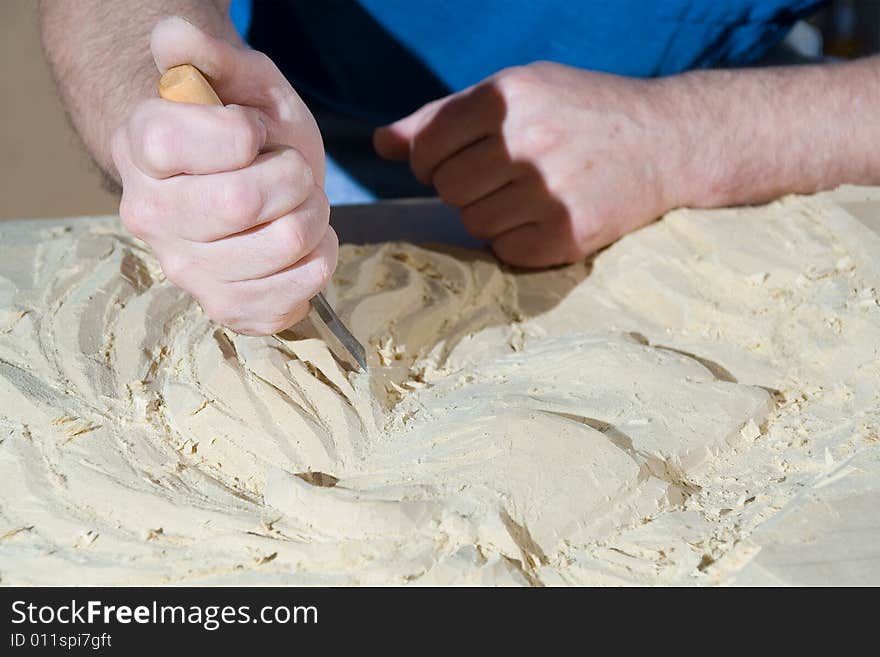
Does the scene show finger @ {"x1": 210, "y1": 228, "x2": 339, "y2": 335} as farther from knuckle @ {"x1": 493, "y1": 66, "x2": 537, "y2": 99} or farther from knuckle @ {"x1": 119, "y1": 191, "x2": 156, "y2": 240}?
knuckle @ {"x1": 493, "y1": 66, "x2": 537, "y2": 99}

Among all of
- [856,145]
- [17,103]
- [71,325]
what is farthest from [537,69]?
[17,103]

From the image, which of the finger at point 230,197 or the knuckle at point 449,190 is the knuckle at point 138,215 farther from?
the knuckle at point 449,190

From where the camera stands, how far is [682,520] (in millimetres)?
856

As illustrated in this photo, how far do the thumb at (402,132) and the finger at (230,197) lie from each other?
0.65m

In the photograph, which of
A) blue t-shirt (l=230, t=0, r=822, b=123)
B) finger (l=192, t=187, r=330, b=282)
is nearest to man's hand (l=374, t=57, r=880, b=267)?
blue t-shirt (l=230, t=0, r=822, b=123)

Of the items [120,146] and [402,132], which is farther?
[402,132]

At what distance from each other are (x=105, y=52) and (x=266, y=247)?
70 centimetres

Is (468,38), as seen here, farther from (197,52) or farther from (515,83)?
(197,52)

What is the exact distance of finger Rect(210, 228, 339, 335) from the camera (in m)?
0.95

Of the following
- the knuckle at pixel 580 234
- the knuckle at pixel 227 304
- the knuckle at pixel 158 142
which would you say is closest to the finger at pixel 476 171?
the knuckle at pixel 580 234

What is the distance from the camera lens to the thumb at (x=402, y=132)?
1.53 meters

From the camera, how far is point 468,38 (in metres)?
1.87

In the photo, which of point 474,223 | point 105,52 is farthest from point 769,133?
point 105,52
